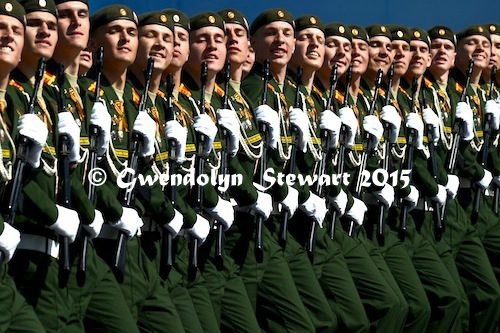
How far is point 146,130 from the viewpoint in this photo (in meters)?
7.83

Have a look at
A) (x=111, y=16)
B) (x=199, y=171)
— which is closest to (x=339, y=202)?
(x=199, y=171)

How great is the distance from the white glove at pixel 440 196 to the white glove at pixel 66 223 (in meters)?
3.84

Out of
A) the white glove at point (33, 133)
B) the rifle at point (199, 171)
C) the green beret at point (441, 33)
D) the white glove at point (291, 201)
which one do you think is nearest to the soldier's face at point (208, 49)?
the rifle at point (199, 171)

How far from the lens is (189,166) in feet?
27.6

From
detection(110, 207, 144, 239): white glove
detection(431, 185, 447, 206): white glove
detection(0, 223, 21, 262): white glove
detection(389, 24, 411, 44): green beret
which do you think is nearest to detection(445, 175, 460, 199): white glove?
detection(431, 185, 447, 206): white glove

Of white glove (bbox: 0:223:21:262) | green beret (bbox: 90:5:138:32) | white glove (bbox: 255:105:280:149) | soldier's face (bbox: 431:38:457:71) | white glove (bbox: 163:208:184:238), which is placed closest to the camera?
white glove (bbox: 0:223:21:262)

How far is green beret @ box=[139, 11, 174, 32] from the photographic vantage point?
8.36 m

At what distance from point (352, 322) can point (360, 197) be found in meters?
1.08

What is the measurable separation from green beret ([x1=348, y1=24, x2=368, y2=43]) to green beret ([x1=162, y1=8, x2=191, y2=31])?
6.04 ft

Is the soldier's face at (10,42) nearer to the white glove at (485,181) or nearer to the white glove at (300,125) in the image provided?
the white glove at (300,125)

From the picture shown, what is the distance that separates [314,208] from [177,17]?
158 centimetres

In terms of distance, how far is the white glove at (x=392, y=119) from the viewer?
10188 mm

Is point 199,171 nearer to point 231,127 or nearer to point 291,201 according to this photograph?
point 231,127

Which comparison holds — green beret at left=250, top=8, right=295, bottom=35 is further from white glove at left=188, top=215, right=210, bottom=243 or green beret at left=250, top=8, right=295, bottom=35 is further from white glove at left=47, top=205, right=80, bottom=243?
white glove at left=47, top=205, right=80, bottom=243
